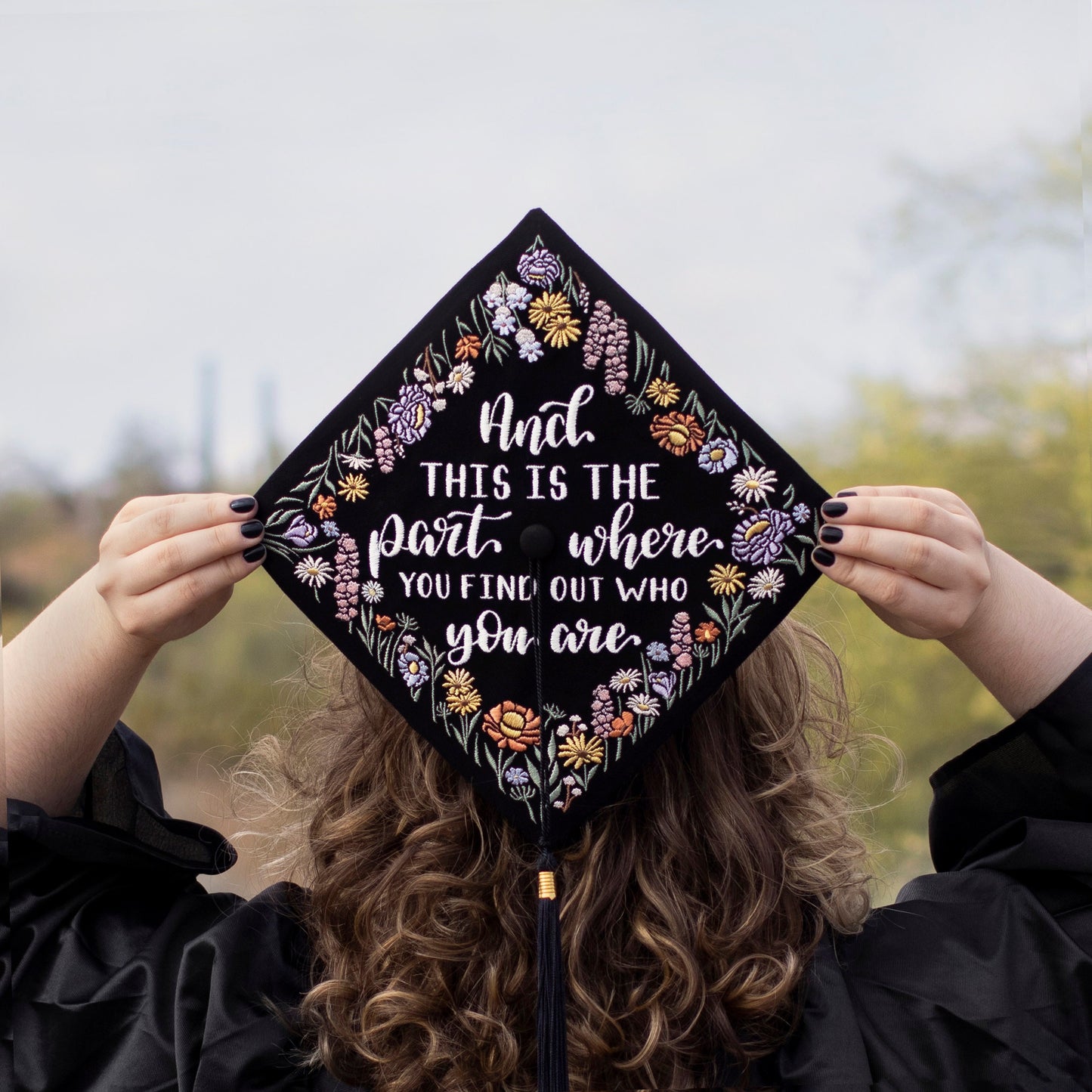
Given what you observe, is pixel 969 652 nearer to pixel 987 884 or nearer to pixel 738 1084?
pixel 987 884

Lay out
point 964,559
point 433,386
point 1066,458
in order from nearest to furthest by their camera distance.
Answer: point 964,559, point 433,386, point 1066,458

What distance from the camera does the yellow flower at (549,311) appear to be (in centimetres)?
129

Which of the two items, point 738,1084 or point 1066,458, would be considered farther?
point 1066,458

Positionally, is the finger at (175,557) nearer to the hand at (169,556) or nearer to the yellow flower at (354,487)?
the hand at (169,556)

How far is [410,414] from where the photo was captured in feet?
4.29

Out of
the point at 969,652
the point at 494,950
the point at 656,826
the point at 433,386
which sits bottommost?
the point at 494,950

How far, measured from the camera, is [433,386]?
51.4 inches

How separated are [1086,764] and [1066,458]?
10.1 meters

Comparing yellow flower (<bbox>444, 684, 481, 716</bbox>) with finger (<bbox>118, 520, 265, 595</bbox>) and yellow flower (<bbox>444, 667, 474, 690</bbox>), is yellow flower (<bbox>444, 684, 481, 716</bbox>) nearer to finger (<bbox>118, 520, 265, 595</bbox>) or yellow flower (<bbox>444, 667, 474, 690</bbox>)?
yellow flower (<bbox>444, 667, 474, 690</bbox>)

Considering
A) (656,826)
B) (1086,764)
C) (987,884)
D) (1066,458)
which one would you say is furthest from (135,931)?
(1066,458)

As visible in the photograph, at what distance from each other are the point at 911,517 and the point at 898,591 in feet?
0.28

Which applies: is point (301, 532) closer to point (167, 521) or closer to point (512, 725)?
point (167, 521)

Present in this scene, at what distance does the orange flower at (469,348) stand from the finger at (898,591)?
0.50 metres

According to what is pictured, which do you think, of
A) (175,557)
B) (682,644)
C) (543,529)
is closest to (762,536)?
(682,644)
